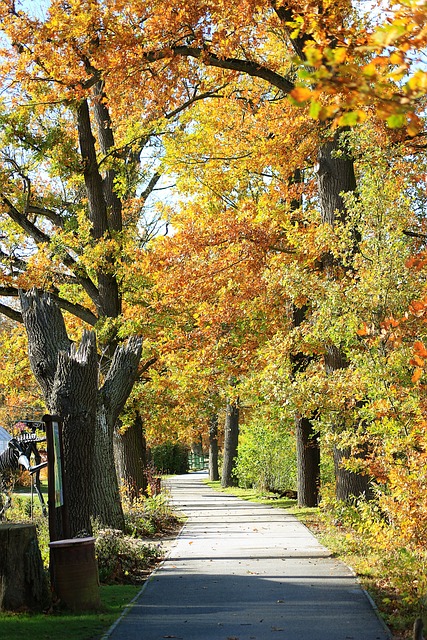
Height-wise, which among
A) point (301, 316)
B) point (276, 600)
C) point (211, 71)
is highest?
point (211, 71)

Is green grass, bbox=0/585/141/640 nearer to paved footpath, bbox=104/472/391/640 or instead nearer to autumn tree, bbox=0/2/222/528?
paved footpath, bbox=104/472/391/640

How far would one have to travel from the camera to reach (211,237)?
803 inches

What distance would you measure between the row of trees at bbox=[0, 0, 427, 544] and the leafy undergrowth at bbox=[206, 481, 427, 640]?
0.92 meters

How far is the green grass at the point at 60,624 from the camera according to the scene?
8016 mm

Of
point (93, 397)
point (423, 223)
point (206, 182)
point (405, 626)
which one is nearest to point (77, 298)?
point (206, 182)

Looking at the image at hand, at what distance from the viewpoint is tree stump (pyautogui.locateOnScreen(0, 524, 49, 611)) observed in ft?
29.5

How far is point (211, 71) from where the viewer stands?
19172 mm

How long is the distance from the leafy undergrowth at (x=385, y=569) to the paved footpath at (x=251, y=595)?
0.59 ft

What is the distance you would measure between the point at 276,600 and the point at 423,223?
10639 mm

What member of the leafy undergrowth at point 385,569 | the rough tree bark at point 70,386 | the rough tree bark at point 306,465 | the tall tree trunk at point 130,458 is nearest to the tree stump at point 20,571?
the rough tree bark at point 70,386

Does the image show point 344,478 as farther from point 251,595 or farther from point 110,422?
point 251,595

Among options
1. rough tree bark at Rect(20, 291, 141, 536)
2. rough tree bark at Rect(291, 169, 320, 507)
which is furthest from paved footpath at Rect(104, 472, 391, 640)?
rough tree bark at Rect(291, 169, 320, 507)

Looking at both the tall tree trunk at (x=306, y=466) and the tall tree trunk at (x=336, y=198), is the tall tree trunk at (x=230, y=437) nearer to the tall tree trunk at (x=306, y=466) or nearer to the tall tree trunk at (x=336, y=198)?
the tall tree trunk at (x=306, y=466)

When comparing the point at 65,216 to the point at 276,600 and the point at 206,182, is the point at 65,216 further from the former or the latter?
the point at 276,600
